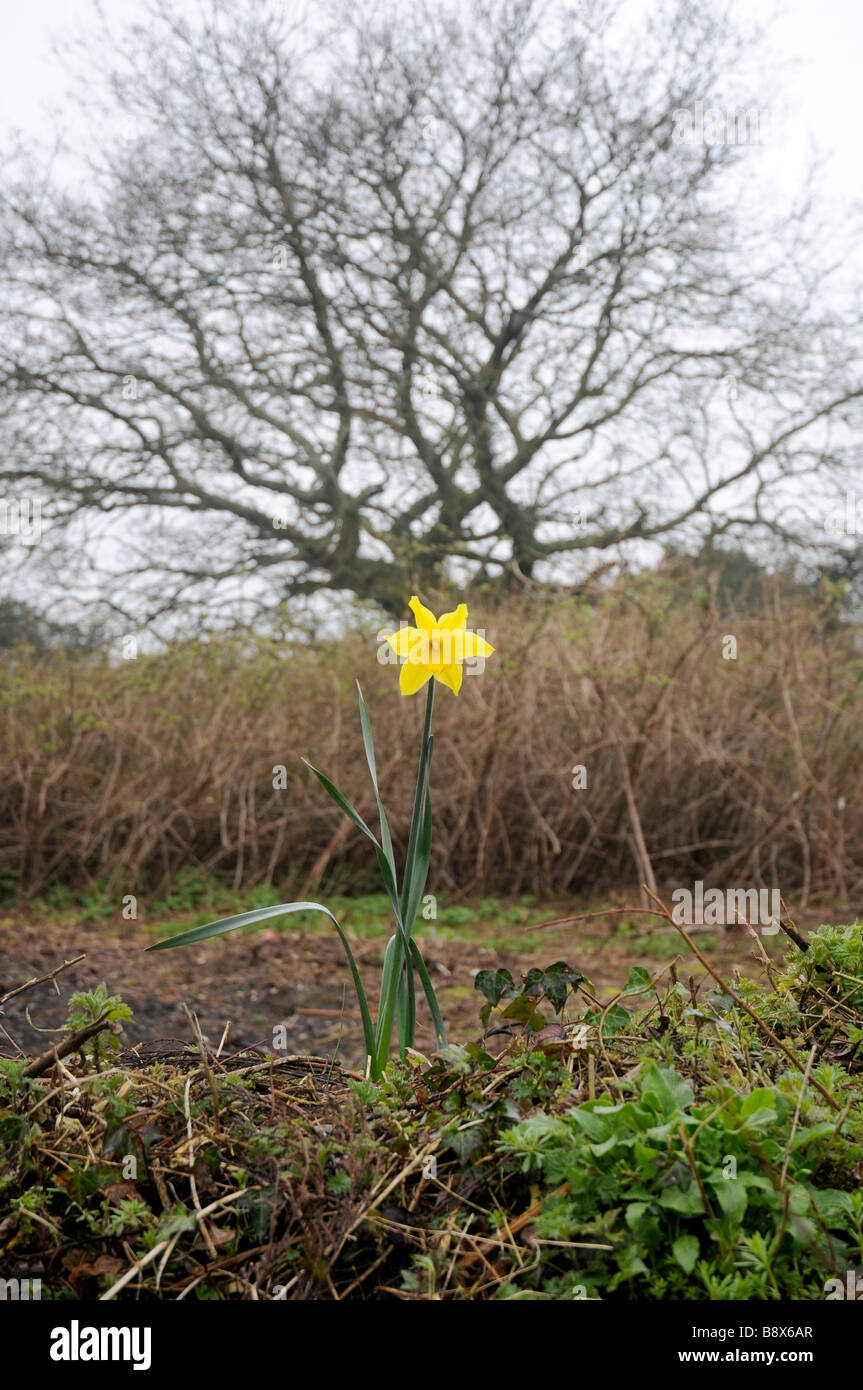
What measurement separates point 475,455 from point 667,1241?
1321 cm

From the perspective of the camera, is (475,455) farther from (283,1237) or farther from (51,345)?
(283,1237)

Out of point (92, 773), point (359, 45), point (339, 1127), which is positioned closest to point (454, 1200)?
point (339, 1127)

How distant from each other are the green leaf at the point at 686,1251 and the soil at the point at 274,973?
101 inches

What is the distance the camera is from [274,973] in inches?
203

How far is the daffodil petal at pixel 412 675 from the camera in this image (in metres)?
2.06

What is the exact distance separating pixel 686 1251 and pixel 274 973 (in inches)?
166

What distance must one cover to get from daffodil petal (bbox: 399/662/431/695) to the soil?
1885mm

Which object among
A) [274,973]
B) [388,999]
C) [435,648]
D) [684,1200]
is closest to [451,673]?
[435,648]

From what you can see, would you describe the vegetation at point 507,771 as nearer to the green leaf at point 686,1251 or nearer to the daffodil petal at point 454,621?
the daffodil petal at point 454,621

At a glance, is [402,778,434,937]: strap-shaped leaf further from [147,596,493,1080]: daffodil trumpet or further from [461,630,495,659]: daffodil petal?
[461,630,495,659]: daffodil petal

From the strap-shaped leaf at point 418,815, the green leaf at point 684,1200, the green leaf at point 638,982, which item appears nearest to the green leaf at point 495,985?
the green leaf at point 638,982

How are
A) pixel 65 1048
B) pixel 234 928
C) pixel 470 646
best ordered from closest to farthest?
pixel 65 1048
pixel 234 928
pixel 470 646

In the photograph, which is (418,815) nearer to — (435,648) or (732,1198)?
(435,648)
